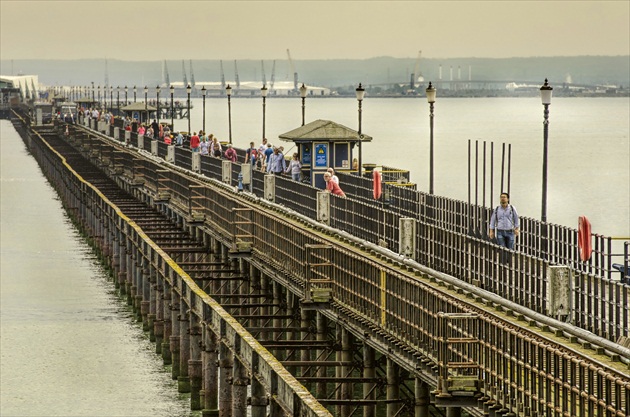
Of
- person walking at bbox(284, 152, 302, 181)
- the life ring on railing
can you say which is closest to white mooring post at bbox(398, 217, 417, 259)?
the life ring on railing

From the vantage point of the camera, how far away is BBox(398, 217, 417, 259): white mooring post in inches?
1336

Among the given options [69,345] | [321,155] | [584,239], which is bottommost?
[69,345]

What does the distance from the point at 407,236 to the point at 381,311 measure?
777 cm

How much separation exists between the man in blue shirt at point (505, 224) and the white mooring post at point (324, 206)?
440 inches

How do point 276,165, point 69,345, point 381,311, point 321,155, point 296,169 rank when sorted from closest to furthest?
point 381,311 < point 69,345 < point 321,155 < point 296,169 < point 276,165

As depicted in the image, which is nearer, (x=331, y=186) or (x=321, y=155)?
(x=331, y=186)

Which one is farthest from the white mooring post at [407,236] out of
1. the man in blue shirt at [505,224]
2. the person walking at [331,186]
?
the person walking at [331,186]

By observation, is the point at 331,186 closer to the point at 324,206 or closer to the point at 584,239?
the point at 324,206

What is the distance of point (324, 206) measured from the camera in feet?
139

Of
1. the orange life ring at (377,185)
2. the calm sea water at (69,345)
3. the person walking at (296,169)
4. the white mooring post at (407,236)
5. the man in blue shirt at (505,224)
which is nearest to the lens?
the man in blue shirt at (505,224)

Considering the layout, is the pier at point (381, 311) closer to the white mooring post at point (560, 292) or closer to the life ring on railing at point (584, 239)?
the white mooring post at point (560, 292)

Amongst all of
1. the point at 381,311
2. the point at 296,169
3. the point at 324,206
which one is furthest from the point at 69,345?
the point at 381,311

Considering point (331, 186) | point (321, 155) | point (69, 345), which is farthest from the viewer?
point (321, 155)

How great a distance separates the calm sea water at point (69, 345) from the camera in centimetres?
4284
